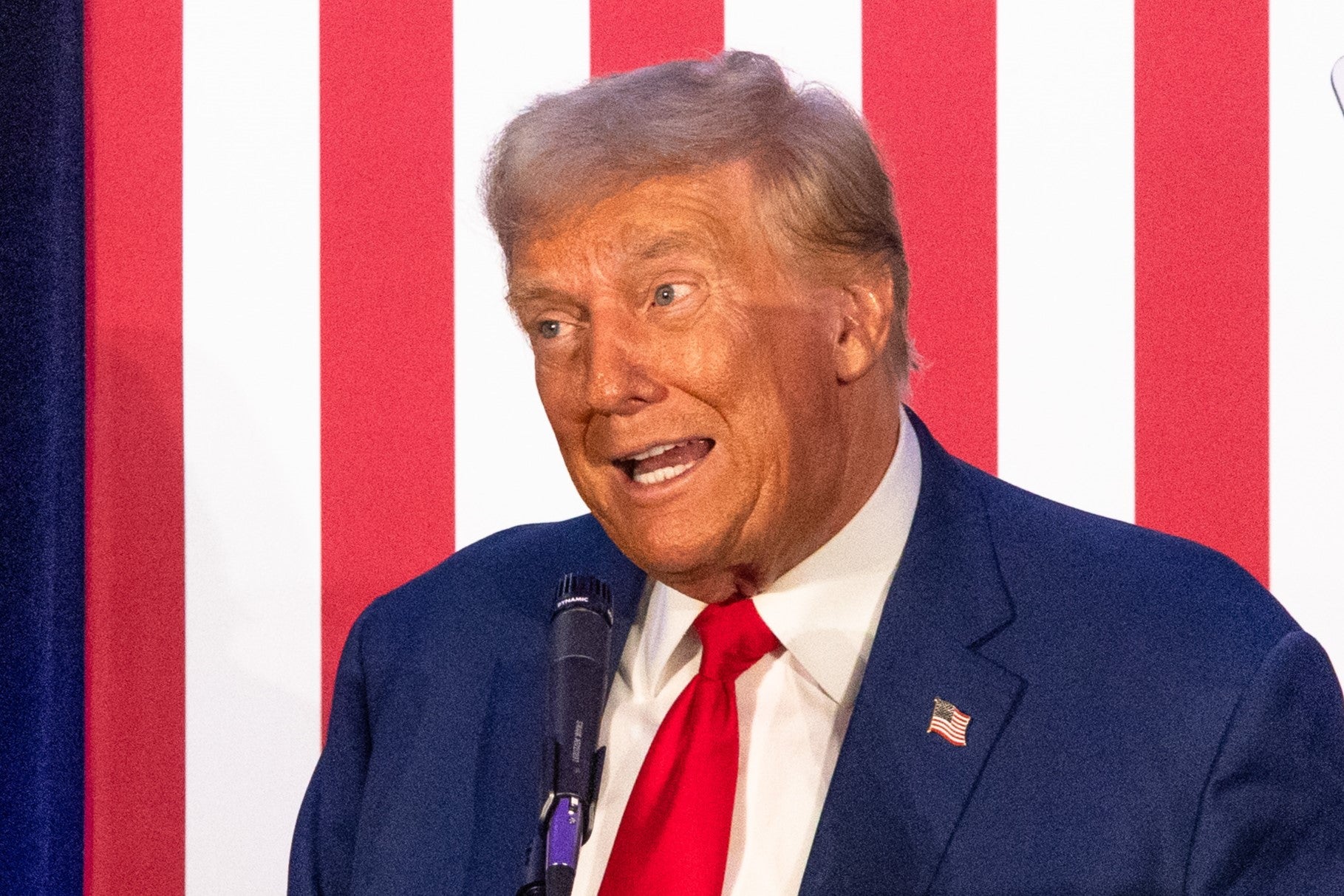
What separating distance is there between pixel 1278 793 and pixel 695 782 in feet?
1.52

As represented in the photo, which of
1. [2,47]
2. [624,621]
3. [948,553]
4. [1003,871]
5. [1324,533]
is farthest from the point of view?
[2,47]

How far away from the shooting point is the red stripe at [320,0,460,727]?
2.14 metres

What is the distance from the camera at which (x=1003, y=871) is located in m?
1.27

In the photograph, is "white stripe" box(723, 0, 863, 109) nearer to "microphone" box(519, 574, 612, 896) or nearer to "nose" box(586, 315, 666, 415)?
"nose" box(586, 315, 666, 415)

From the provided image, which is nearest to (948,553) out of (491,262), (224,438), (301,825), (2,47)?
(301,825)

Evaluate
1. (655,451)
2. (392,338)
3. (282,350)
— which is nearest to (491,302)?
(392,338)

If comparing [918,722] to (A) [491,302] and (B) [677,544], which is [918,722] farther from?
(A) [491,302]

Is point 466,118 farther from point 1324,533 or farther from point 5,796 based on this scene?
point 1324,533

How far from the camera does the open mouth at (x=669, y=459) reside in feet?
4.43

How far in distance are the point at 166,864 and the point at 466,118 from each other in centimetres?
107

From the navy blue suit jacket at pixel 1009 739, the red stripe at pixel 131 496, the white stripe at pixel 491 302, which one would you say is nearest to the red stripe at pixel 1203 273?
the navy blue suit jacket at pixel 1009 739

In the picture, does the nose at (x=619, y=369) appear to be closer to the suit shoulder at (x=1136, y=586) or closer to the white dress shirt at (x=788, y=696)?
the white dress shirt at (x=788, y=696)

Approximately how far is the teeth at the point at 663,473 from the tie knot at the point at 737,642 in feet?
0.52

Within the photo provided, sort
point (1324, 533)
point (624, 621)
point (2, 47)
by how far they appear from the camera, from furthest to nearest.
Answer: point (2, 47), point (1324, 533), point (624, 621)
